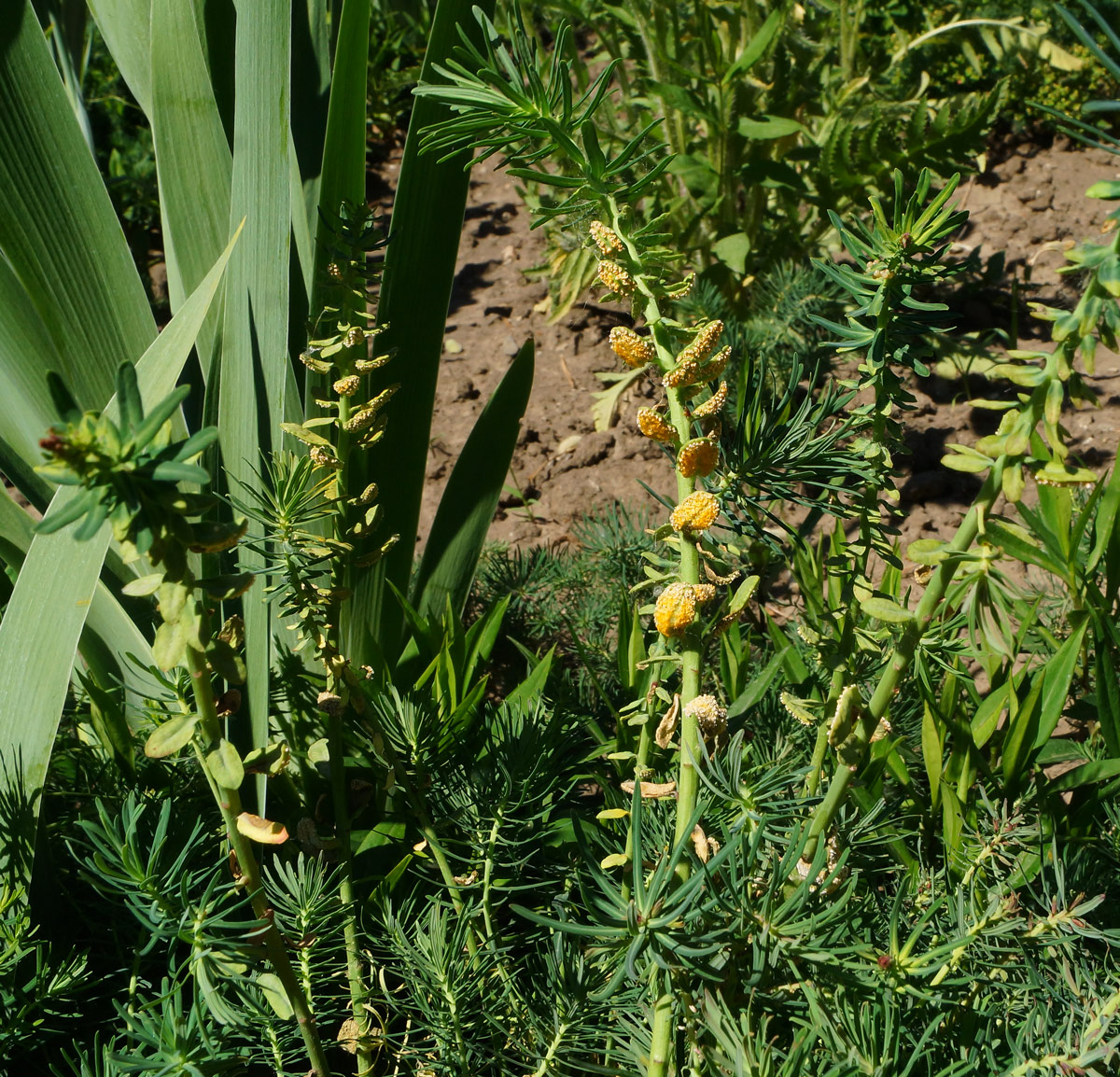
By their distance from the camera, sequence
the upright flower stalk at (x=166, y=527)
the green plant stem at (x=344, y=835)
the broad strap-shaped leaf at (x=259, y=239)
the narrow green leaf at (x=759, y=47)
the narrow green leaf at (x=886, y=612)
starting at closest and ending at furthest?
1. the upright flower stalk at (x=166, y=527)
2. the narrow green leaf at (x=886, y=612)
3. the green plant stem at (x=344, y=835)
4. the broad strap-shaped leaf at (x=259, y=239)
5. the narrow green leaf at (x=759, y=47)

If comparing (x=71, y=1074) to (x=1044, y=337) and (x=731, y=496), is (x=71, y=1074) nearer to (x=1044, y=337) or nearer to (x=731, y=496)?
(x=731, y=496)

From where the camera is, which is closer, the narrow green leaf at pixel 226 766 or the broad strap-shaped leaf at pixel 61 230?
the narrow green leaf at pixel 226 766

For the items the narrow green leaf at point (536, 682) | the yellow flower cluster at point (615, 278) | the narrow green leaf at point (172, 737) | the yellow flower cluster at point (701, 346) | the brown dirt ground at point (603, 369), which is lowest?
the brown dirt ground at point (603, 369)

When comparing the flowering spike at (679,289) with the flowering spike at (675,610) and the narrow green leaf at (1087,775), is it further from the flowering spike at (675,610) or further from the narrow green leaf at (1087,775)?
the narrow green leaf at (1087,775)

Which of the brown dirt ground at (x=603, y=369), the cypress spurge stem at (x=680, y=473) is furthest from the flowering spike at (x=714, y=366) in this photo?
the brown dirt ground at (x=603, y=369)

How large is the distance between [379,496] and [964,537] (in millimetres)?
627

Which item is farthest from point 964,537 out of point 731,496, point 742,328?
point 742,328

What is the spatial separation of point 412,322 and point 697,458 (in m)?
0.51

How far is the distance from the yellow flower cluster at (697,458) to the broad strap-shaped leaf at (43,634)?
353mm

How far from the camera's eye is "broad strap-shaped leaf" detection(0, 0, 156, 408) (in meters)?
0.78

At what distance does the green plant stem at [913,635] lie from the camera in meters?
0.38

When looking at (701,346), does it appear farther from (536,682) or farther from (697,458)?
(536,682)

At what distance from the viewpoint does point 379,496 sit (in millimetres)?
921

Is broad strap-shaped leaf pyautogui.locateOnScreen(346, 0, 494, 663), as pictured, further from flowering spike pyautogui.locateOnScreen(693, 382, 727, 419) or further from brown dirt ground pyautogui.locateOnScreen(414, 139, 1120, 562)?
brown dirt ground pyautogui.locateOnScreen(414, 139, 1120, 562)
